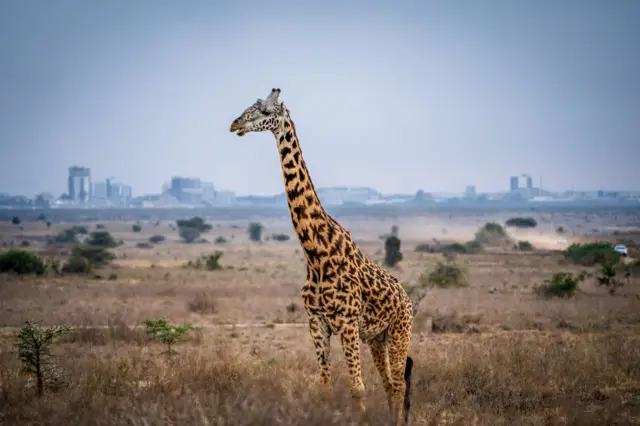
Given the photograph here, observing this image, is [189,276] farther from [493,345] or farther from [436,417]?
[436,417]

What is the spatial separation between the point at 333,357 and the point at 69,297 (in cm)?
1404

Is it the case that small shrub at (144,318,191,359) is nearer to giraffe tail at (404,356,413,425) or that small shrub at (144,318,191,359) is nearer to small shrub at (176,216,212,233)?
giraffe tail at (404,356,413,425)

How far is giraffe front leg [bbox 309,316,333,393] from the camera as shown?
8219 millimetres

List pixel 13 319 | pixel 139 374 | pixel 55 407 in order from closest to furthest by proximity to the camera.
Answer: pixel 55 407
pixel 139 374
pixel 13 319

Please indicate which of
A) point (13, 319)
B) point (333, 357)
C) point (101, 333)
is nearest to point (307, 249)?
point (333, 357)

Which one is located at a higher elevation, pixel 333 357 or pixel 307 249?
pixel 307 249

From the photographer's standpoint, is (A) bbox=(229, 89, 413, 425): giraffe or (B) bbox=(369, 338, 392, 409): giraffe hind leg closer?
(A) bbox=(229, 89, 413, 425): giraffe

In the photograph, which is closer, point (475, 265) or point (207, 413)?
point (207, 413)

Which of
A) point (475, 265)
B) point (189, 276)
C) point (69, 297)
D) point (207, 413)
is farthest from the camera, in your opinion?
point (475, 265)

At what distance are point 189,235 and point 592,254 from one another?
49839 millimetres

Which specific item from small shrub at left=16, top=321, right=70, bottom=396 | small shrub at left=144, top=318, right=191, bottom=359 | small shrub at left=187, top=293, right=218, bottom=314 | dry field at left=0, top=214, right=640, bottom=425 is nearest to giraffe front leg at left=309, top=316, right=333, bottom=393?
dry field at left=0, top=214, right=640, bottom=425

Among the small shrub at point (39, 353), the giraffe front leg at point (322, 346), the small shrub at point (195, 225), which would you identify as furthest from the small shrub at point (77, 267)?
the small shrub at point (195, 225)

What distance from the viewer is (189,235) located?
83438mm

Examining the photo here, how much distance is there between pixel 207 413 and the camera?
7.07m
